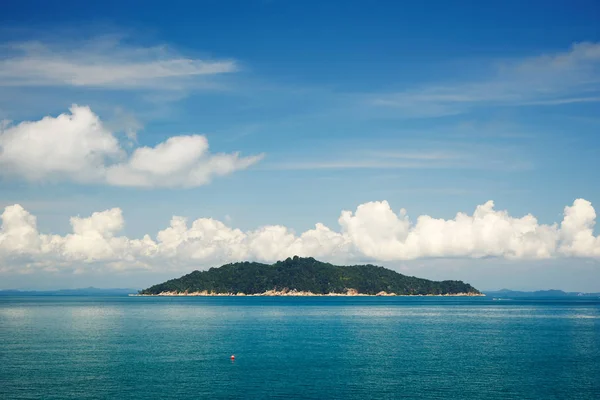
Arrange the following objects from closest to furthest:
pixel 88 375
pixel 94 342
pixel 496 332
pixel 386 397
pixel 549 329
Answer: pixel 386 397 → pixel 88 375 → pixel 94 342 → pixel 496 332 → pixel 549 329

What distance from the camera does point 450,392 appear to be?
75.8m

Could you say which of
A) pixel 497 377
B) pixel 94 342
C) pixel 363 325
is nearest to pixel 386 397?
pixel 497 377

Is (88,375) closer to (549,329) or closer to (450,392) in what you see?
(450,392)

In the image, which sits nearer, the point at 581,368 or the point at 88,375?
the point at 88,375

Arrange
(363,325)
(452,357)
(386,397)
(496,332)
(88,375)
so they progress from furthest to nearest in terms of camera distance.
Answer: (363,325)
(496,332)
(452,357)
(88,375)
(386,397)

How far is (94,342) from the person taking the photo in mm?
127000

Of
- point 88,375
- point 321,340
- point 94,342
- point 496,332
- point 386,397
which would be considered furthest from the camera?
point 496,332

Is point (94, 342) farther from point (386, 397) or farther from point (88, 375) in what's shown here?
point (386, 397)

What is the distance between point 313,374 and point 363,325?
3845 inches

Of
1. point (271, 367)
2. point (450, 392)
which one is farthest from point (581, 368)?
point (271, 367)

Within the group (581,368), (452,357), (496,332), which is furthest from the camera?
(496,332)

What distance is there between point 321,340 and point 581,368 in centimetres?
5939

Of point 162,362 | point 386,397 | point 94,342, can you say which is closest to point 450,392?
point 386,397

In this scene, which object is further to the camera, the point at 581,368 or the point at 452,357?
the point at 452,357
